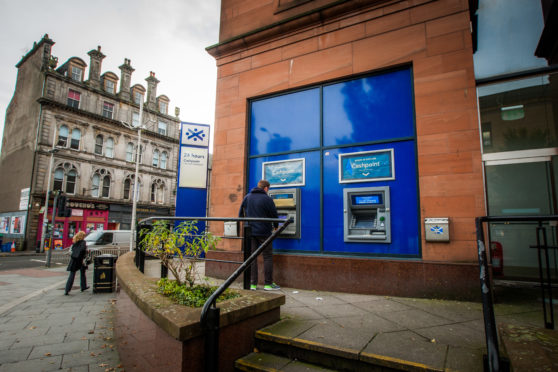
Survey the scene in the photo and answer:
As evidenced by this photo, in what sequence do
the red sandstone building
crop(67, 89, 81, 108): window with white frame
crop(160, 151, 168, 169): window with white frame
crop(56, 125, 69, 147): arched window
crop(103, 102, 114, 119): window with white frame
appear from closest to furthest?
the red sandstone building
crop(56, 125, 69, 147): arched window
crop(67, 89, 81, 108): window with white frame
crop(103, 102, 114, 119): window with white frame
crop(160, 151, 168, 169): window with white frame

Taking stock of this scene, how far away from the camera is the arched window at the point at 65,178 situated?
26.0m

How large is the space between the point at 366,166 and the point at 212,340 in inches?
160

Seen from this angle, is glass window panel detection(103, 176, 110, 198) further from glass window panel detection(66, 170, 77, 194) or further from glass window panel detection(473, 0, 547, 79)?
glass window panel detection(473, 0, 547, 79)

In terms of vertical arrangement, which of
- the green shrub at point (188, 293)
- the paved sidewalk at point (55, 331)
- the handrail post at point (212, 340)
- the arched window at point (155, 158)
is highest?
the arched window at point (155, 158)

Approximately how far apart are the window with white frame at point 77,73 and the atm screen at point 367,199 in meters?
31.7

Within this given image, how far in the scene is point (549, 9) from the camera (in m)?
5.97

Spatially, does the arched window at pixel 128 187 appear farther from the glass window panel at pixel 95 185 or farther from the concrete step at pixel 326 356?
the concrete step at pixel 326 356

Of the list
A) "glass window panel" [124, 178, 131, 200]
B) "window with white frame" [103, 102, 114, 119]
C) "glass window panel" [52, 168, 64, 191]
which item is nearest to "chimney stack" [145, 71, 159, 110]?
"window with white frame" [103, 102, 114, 119]

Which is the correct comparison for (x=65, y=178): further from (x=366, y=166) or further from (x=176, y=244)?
(x=366, y=166)

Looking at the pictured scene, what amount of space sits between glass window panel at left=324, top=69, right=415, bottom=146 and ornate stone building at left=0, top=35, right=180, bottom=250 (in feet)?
66.2

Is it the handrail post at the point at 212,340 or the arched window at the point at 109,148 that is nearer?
the handrail post at the point at 212,340

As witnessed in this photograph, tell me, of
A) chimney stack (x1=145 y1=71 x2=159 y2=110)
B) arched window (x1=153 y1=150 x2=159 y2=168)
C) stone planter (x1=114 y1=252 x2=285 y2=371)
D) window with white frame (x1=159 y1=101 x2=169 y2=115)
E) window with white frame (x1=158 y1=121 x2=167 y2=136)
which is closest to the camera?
stone planter (x1=114 y1=252 x2=285 y2=371)

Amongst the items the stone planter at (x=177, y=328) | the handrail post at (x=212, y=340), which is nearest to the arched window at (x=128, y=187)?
the stone planter at (x=177, y=328)

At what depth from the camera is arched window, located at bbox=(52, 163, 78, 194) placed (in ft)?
85.2
